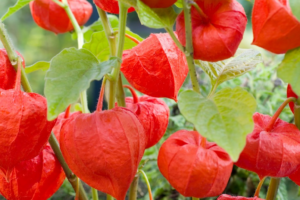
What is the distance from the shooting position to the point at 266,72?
0.86 metres

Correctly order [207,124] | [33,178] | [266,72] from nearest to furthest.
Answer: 1. [207,124]
2. [33,178]
3. [266,72]

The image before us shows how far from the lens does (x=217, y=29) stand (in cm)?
27

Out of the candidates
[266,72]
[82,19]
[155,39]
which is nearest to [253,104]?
[155,39]

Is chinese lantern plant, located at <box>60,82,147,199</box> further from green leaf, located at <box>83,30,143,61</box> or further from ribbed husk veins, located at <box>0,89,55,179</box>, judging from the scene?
green leaf, located at <box>83,30,143,61</box>

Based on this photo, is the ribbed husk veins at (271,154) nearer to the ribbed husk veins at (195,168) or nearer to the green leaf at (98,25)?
the ribbed husk veins at (195,168)

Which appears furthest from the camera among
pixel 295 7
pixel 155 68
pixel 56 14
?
pixel 56 14

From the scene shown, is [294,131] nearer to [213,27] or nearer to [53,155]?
[213,27]

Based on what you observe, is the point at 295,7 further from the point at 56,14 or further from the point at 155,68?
the point at 56,14

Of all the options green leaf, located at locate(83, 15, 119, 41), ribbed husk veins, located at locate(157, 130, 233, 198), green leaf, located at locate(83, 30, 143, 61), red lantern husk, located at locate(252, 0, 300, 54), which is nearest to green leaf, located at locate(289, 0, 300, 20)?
red lantern husk, located at locate(252, 0, 300, 54)


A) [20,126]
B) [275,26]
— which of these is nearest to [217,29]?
[275,26]

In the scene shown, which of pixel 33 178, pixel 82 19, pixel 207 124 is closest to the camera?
pixel 207 124

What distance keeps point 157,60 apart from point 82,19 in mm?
230

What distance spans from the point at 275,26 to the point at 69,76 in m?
0.15

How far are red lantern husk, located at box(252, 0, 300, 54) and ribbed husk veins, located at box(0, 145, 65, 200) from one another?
22 centimetres
